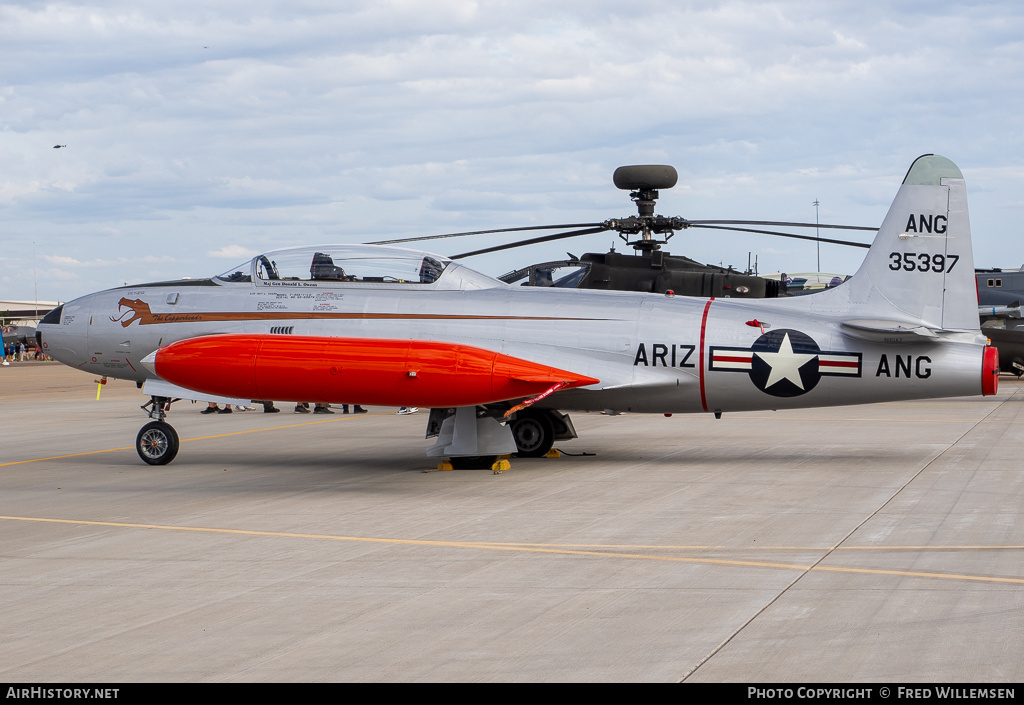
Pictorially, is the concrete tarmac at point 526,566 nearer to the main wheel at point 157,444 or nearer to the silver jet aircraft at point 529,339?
the main wheel at point 157,444

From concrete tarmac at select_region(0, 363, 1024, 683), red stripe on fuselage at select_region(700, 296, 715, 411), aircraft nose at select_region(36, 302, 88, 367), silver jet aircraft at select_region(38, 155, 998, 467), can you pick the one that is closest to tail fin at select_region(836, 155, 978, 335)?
silver jet aircraft at select_region(38, 155, 998, 467)

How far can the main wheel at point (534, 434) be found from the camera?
14.7m

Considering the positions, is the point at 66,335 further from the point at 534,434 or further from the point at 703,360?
the point at 703,360

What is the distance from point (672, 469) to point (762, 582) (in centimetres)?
609

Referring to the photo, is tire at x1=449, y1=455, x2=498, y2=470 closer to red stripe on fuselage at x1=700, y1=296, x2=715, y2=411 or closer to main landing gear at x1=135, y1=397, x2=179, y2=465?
red stripe on fuselage at x1=700, y1=296, x2=715, y2=411

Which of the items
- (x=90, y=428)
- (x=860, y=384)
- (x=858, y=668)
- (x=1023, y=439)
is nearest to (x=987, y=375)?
→ (x=860, y=384)

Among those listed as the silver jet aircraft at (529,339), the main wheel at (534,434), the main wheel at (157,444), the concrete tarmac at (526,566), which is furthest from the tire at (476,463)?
the main wheel at (157,444)

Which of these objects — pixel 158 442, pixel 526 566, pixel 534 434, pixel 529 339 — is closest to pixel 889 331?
pixel 529 339

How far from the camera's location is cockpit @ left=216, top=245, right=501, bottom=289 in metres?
13.8

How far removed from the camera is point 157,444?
14281mm

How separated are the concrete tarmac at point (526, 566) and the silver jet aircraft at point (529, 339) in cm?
107

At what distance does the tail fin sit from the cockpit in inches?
207

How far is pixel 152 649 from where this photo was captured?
18.3 feet

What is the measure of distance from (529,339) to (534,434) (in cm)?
208
